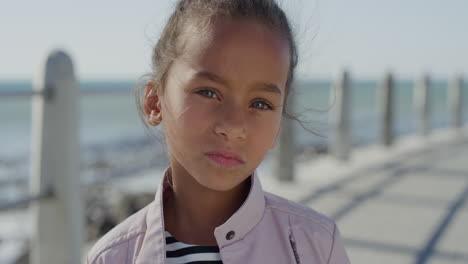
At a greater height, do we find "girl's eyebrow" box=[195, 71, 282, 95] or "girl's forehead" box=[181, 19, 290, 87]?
"girl's forehead" box=[181, 19, 290, 87]

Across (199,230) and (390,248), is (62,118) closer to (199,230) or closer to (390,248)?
(199,230)

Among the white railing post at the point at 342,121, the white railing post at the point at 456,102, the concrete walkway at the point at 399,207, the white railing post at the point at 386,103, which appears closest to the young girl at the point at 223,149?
the concrete walkway at the point at 399,207

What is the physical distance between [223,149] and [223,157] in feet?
0.09

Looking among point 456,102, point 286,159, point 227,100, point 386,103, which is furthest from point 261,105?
point 456,102

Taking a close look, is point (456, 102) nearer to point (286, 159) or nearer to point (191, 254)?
point (286, 159)

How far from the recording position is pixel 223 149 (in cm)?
130

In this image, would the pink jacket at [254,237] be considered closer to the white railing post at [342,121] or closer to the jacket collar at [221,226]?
the jacket collar at [221,226]

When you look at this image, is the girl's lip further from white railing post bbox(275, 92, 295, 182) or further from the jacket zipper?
white railing post bbox(275, 92, 295, 182)

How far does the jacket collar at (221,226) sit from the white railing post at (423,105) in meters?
9.15

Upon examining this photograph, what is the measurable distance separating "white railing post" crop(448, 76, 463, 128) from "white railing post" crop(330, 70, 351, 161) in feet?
17.7

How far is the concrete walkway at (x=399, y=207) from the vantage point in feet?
11.6

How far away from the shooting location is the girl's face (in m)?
1.31

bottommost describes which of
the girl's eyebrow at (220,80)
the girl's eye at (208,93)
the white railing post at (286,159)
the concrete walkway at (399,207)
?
the concrete walkway at (399,207)

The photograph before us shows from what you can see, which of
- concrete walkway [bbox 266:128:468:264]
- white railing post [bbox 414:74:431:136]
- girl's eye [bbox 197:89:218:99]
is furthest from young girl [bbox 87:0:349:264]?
white railing post [bbox 414:74:431:136]
